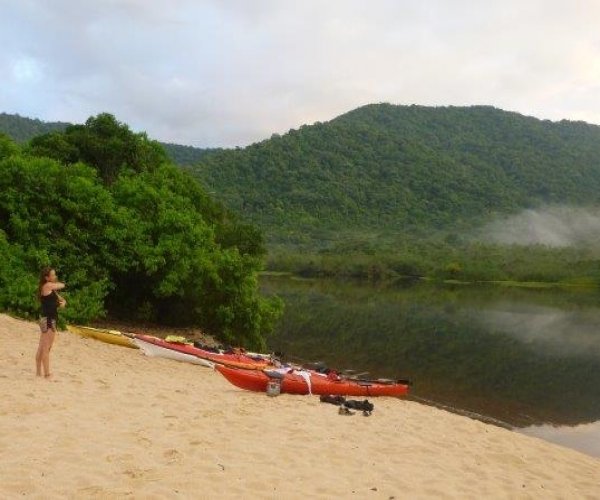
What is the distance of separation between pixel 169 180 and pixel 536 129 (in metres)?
176

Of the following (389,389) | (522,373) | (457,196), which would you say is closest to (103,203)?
(389,389)

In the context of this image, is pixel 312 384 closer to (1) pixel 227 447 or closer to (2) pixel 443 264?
(1) pixel 227 447

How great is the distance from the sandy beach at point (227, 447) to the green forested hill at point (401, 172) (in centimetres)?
11256

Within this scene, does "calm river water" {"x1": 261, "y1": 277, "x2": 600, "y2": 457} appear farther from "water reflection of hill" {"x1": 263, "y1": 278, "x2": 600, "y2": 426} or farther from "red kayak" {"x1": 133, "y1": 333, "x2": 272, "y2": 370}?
"red kayak" {"x1": 133, "y1": 333, "x2": 272, "y2": 370}

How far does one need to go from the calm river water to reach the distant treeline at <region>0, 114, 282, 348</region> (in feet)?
16.1

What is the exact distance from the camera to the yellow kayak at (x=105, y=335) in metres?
17.1

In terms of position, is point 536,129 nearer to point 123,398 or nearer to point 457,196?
point 457,196

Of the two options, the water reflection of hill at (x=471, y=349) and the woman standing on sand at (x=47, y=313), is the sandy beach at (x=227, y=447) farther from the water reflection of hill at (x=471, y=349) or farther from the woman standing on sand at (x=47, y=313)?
the water reflection of hill at (x=471, y=349)

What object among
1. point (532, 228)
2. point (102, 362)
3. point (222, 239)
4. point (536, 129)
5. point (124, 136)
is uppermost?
point (536, 129)

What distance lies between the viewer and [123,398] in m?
9.99

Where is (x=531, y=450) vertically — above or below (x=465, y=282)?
below

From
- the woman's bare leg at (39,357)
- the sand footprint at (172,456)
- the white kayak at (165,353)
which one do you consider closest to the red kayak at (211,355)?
the white kayak at (165,353)

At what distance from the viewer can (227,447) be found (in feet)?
25.5

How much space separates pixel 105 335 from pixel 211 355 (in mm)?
3301
